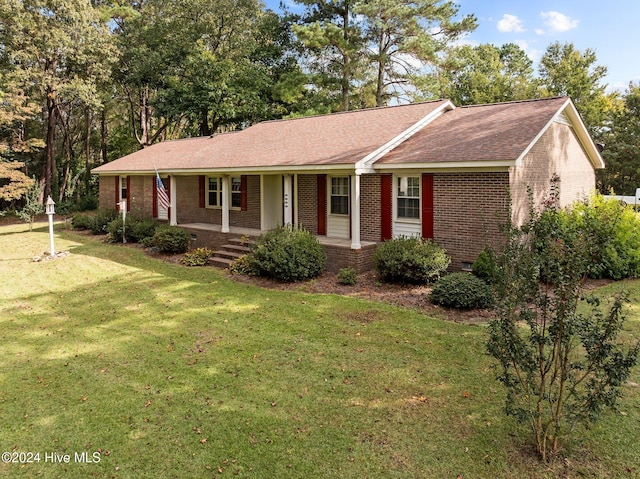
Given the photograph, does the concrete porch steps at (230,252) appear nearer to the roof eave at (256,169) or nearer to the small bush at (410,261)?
the roof eave at (256,169)

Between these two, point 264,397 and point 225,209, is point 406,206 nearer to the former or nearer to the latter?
point 225,209

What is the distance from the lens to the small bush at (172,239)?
52.5 ft

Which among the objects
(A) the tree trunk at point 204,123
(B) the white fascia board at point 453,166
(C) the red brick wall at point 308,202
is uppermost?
(A) the tree trunk at point 204,123

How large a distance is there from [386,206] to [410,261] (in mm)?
2687

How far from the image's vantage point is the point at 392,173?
12914mm

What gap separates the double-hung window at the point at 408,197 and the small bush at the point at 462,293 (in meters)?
3.41

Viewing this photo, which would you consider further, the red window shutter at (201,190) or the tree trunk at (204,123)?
the tree trunk at (204,123)

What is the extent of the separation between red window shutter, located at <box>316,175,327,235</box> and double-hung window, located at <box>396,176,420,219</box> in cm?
272

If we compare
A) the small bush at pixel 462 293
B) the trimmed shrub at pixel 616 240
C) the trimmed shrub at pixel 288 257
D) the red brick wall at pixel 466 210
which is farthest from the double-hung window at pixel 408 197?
the trimmed shrub at pixel 616 240

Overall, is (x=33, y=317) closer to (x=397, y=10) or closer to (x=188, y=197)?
(x=188, y=197)

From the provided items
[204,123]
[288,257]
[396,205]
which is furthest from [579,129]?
[204,123]

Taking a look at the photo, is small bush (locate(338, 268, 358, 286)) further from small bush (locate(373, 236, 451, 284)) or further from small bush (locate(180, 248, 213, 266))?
small bush (locate(180, 248, 213, 266))

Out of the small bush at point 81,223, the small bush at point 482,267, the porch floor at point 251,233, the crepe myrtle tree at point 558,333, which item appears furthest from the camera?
the small bush at point 81,223

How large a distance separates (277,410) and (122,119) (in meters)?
41.2
